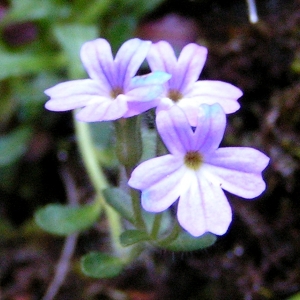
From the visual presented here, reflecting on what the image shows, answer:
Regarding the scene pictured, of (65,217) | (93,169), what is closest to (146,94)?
(65,217)

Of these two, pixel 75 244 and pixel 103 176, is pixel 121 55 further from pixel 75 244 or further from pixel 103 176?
pixel 75 244

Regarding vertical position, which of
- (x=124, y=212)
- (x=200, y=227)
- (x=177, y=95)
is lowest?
(x=124, y=212)

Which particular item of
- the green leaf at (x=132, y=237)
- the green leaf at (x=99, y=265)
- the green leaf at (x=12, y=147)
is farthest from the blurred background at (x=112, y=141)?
the green leaf at (x=132, y=237)

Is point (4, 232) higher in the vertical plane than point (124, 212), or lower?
lower

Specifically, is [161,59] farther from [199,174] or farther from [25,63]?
[25,63]

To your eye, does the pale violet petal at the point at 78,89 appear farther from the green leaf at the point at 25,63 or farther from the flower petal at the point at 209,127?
the green leaf at the point at 25,63

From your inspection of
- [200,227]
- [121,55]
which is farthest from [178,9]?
[200,227]
